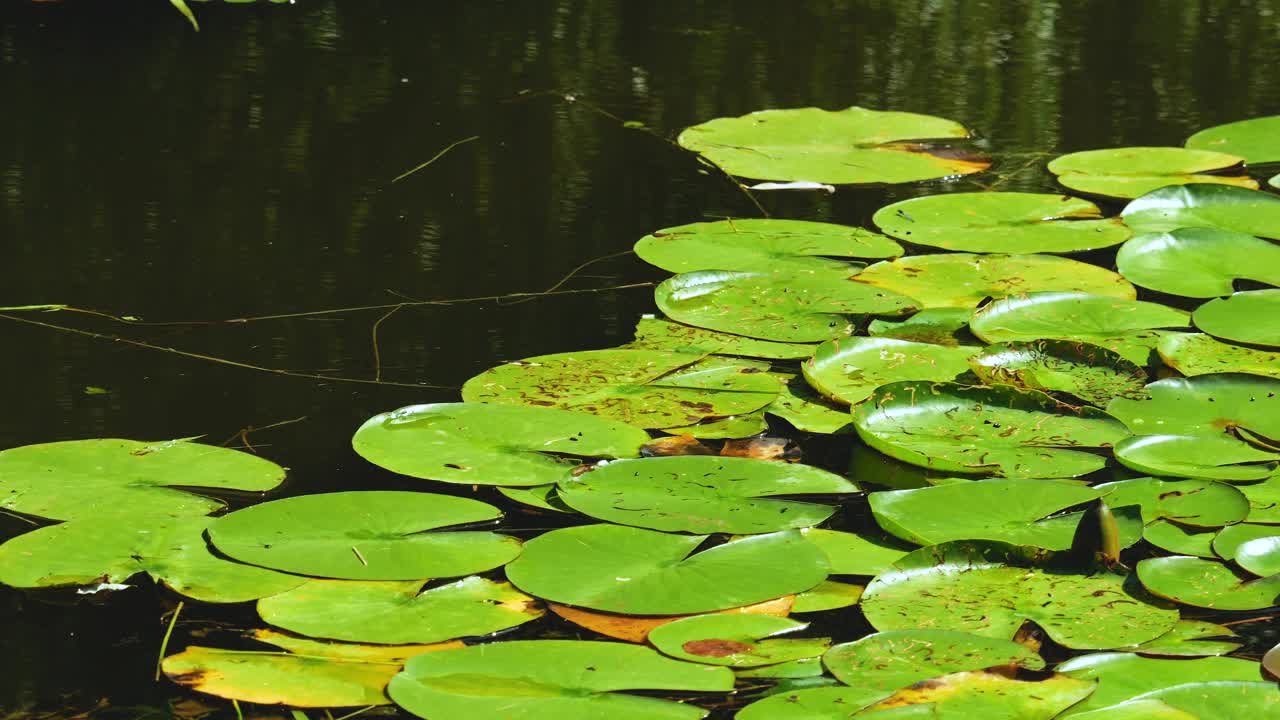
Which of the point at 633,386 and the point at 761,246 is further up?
the point at 761,246

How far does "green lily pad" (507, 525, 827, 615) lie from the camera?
127cm

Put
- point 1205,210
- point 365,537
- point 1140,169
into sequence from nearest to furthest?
point 365,537
point 1205,210
point 1140,169

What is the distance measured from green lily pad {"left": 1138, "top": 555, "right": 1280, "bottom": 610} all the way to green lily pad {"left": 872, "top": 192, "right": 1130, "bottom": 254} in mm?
907

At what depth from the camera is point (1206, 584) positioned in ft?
4.25

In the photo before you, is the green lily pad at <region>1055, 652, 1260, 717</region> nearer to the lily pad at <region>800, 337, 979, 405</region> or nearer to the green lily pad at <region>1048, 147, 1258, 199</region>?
the lily pad at <region>800, 337, 979, 405</region>

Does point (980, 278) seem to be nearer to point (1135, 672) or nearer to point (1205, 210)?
point (1205, 210)

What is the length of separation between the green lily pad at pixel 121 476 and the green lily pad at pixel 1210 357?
3.57 ft

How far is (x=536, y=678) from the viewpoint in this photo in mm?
1148

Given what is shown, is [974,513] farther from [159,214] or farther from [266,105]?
[266,105]

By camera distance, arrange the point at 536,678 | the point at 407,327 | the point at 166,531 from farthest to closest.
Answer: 1. the point at 407,327
2. the point at 166,531
3. the point at 536,678

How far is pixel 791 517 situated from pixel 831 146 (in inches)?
51.7

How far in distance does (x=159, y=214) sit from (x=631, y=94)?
1.05 m

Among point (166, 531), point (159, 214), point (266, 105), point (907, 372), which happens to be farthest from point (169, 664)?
point (266, 105)

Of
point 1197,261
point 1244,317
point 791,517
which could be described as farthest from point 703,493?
point 1197,261
